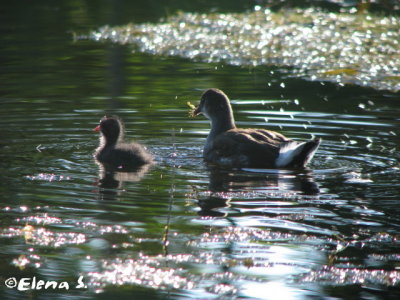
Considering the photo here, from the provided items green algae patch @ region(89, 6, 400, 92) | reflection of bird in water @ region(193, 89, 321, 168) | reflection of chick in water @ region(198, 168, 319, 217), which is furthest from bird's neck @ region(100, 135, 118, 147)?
green algae patch @ region(89, 6, 400, 92)

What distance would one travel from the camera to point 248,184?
24.1 feet

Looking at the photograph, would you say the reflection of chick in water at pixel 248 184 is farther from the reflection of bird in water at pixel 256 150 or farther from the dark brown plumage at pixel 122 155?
the dark brown plumage at pixel 122 155

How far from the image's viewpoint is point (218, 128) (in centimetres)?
917

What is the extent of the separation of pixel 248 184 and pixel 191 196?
0.70 metres

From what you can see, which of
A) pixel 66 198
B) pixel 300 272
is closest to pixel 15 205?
pixel 66 198

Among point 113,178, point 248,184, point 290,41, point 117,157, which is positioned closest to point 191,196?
point 248,184

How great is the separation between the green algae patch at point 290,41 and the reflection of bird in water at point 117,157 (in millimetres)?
4667

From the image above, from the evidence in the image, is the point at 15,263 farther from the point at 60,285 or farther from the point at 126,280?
the point at 126,280

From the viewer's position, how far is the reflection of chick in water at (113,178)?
275 inches

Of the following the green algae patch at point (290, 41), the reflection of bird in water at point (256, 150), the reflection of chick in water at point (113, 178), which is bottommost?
the reflection of chick in water at point (113, 178)

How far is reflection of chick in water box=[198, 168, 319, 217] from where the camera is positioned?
666 centimetres

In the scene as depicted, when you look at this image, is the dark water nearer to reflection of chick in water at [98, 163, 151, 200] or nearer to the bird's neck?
reflection of chick in water at [98, 163, 151, 200]

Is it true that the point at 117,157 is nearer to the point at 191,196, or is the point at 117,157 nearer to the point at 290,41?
the point at 191,196

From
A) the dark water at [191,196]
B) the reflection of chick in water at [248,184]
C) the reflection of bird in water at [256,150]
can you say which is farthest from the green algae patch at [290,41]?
the reflection of chick in water at [248,184]
